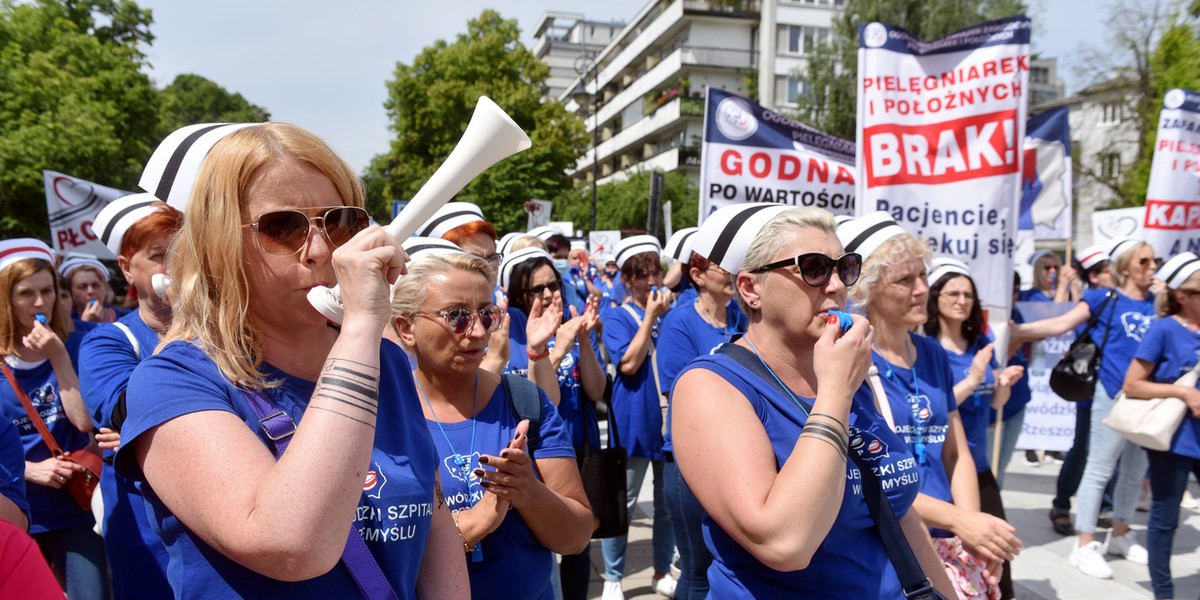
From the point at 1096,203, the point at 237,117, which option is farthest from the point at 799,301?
the point at 237,117

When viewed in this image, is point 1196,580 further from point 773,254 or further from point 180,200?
point 180,200

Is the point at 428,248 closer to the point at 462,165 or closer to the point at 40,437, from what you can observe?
the point at 462,165

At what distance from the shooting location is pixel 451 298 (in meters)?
2.79

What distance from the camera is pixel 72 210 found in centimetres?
859

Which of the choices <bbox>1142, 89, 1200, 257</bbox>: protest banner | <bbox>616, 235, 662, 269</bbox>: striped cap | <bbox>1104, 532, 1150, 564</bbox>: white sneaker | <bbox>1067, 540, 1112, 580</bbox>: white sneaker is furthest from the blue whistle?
<bbox>1142, 89, 1200, 257</bbox>: protest banner

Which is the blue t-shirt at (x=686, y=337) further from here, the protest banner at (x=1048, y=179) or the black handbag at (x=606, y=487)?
the protest banner at (x=1048, y=179)

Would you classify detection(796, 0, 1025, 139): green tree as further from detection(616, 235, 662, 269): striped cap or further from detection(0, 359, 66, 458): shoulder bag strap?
detection(0, 359, 66, 458): shoulder bag strap

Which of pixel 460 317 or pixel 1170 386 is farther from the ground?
pixel 460 317

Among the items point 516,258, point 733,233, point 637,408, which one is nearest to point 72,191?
point 516,258

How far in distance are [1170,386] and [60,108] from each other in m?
22.5

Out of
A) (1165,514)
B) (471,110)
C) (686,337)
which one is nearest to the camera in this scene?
(1165,514)

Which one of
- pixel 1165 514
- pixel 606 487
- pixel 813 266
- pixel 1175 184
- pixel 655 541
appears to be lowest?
pixel 655 541

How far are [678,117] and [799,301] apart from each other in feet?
158

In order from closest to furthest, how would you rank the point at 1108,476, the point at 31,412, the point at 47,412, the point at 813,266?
the point at 813,266 → the point at 31,412 → the point at 47,412 → the point at 1108,476
